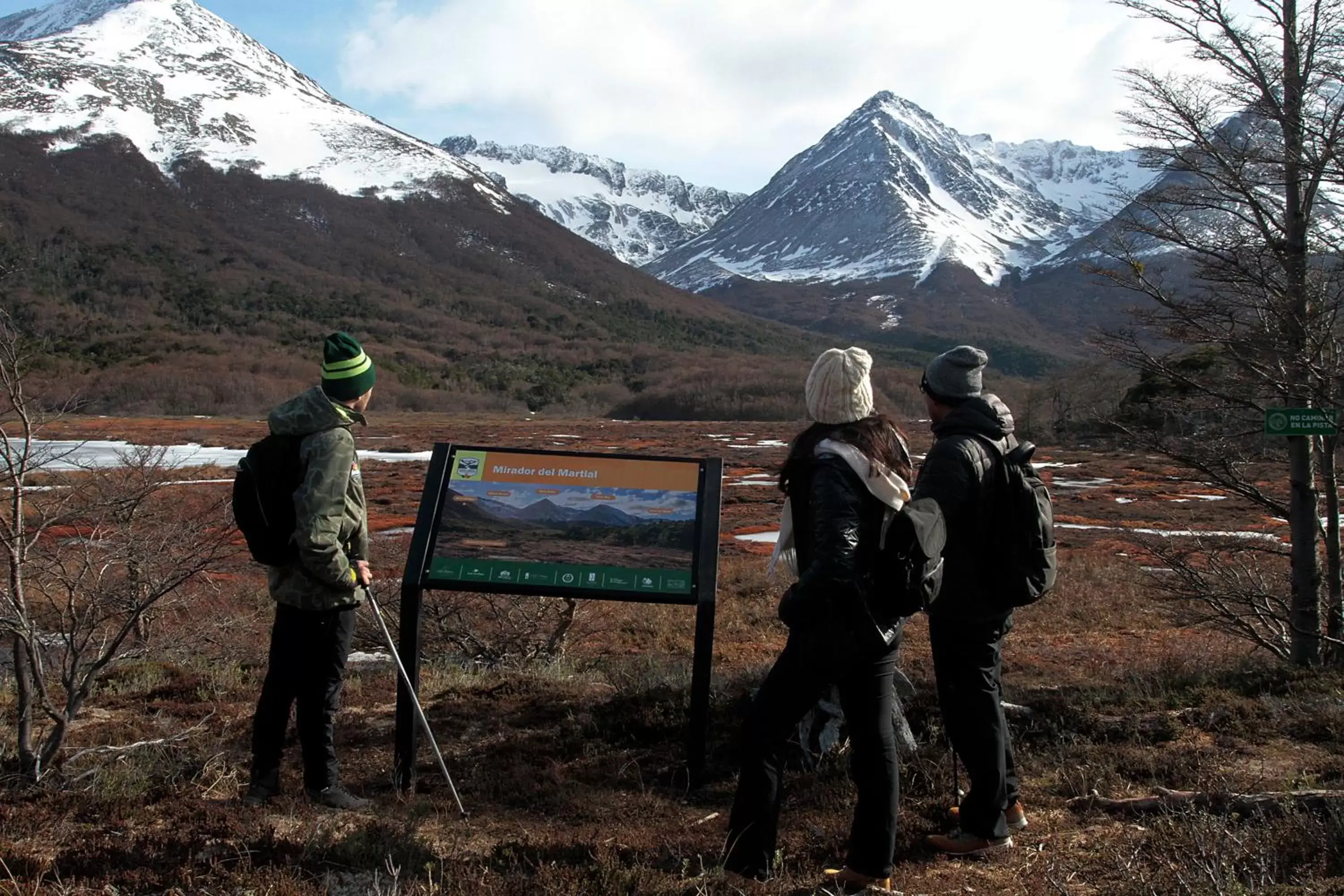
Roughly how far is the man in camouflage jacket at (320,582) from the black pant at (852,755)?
1646 mm

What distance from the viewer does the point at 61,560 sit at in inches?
171

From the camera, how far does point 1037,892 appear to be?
3.22 m

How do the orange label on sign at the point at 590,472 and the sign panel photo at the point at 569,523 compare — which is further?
the orange label on sign at the point at 590,472

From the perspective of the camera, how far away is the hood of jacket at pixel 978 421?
3.42 metres

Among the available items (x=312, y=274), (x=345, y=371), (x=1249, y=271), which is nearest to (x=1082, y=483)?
(x=1249, y=271)

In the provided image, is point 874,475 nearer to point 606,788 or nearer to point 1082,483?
point 606,788

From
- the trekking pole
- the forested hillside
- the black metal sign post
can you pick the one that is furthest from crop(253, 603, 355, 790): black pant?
the forested hillside

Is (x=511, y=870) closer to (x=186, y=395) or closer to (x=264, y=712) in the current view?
(x=264, y=712)

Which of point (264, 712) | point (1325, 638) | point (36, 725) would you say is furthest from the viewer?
point (1325, 638)

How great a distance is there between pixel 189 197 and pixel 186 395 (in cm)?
6772

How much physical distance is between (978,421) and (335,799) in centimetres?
288

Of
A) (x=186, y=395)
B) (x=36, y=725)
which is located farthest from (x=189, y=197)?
(x=36, y=725)

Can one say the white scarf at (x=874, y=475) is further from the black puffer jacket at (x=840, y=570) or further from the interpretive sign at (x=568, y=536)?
the interpretive sign at (x=568, y=536)

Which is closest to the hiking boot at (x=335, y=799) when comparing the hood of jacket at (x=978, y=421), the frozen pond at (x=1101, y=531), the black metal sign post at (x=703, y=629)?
the black metal sign post at (x=703, y=629)
